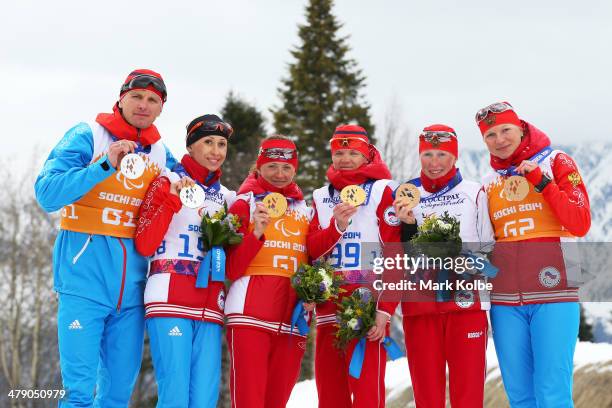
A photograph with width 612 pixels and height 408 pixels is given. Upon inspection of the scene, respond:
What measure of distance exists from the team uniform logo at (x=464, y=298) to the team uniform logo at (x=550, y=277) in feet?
2.00

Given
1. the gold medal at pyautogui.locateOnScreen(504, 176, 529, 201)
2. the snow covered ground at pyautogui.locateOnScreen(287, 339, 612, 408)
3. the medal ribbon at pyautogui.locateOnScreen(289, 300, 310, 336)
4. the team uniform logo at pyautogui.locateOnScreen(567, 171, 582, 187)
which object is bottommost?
the snow covered ground at pyautogui.locateOnScreen(287, 339, 612, 408)

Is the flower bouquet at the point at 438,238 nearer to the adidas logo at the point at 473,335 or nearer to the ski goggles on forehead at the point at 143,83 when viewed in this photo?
the adidas logo at the point at 473,335

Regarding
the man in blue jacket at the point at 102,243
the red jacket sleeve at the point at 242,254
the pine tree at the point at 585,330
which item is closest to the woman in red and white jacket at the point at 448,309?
the red jacket sleeve at the point at 242,254

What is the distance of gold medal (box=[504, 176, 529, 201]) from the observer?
5980mm

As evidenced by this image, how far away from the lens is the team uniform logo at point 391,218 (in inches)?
244

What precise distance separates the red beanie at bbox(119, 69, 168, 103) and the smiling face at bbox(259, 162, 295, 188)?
1.18 meters

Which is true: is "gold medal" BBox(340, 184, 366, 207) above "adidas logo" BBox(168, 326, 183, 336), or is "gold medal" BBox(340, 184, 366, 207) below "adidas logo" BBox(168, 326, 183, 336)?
above

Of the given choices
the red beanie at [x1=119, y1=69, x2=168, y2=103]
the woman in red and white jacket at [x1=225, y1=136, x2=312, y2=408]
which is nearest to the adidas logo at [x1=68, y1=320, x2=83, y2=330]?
the woman in red and white jacket at [x1=225, y1=136, x2=312, y2=408]

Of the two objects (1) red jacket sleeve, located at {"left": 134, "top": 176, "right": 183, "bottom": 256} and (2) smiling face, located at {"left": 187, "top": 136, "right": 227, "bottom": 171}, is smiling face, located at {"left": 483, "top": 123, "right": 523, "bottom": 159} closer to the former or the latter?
(2) smiling face, located at {"left": 187, "top": 136, "right": 227, "bottom": 171}

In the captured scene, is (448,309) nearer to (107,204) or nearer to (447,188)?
(447,188)

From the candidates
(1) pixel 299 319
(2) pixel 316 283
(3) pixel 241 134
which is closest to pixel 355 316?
(2) pixel 316 283

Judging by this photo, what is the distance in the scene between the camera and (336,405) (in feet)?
20.1

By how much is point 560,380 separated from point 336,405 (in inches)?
75.1

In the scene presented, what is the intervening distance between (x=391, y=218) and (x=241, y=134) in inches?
897
